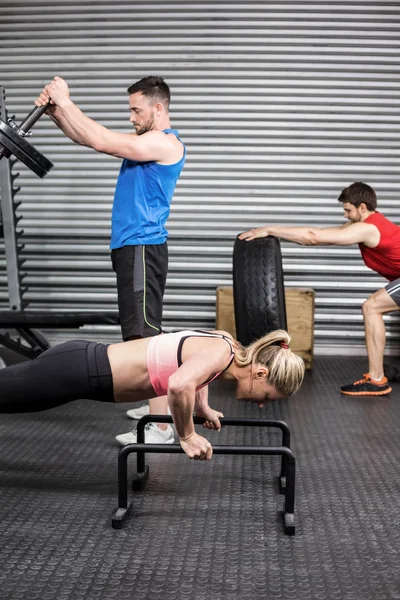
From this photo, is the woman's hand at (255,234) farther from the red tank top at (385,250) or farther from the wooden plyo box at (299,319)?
the wooden plyo box at (299,319)

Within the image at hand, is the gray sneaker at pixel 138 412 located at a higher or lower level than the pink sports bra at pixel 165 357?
lower

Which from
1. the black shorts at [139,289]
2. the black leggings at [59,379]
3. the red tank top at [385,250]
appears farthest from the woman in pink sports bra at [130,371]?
the red tank top at [385,250]

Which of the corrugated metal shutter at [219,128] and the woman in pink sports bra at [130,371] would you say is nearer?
the woman in pink sports bra at [130,371]

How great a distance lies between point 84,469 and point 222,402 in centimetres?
140

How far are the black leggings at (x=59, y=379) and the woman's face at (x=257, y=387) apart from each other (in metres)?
0.45

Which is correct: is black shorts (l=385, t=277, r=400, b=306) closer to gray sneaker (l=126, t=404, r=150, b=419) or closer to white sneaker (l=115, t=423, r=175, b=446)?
gray sneaker (l=126, t=404, r=150, b=419)

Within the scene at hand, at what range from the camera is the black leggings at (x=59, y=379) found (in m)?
2.33

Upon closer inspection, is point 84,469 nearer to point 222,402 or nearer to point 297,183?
point 222,402

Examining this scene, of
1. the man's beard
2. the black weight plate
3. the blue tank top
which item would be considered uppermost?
the man's beard

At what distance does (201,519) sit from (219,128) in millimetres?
3898

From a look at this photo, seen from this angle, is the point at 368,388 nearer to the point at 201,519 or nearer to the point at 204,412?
the point at 204,412

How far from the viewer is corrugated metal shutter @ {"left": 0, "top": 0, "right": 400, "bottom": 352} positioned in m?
5.56

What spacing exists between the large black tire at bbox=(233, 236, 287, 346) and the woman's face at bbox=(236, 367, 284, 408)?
1762mm

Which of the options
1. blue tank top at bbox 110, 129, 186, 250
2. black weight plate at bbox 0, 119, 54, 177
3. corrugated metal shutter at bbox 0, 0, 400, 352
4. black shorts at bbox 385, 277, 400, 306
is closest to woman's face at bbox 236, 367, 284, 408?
blue tank top at bbox 110, 129, 186, 250
